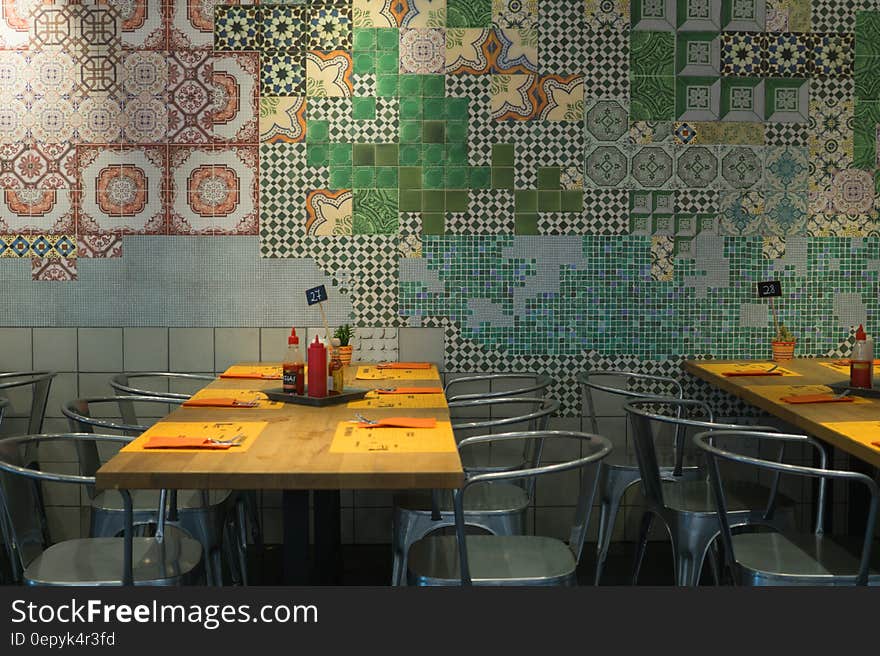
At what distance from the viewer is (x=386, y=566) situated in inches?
173

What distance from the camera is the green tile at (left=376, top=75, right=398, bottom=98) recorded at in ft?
15.0

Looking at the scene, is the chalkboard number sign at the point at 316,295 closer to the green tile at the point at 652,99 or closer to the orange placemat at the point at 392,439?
the orange placemat at the point at 392,439

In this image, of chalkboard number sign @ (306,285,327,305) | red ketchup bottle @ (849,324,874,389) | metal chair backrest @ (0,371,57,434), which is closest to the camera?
red ketchup bottle @ (849,324,874,389)

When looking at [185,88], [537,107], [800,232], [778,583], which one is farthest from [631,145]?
[778,583]

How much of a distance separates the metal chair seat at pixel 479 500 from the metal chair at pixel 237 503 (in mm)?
742

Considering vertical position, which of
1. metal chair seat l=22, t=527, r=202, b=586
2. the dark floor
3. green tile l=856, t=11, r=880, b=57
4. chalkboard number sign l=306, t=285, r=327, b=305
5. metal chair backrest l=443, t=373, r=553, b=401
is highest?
green tile l=856, t=11, r=880, b=57

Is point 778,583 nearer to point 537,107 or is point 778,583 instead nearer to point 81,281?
point 537,107

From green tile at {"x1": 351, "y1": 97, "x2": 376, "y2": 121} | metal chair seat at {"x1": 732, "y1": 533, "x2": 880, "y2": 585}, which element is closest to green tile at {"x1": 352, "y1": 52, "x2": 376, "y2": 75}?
green tile at {"x1": 351, "y1": 97, "x2": 376, "y2": 121}

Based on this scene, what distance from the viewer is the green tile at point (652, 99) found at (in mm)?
4590

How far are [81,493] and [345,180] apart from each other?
198cm

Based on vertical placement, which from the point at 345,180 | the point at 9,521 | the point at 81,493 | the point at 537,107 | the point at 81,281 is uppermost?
the point at 537,107

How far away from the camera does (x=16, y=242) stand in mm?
4559

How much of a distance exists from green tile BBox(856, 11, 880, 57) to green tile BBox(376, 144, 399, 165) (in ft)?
7.42

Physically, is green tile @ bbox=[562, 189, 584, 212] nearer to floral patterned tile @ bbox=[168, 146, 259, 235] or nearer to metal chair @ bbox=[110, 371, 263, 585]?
floral patterned tile @ bbox=[168, 146, 259, 235]
